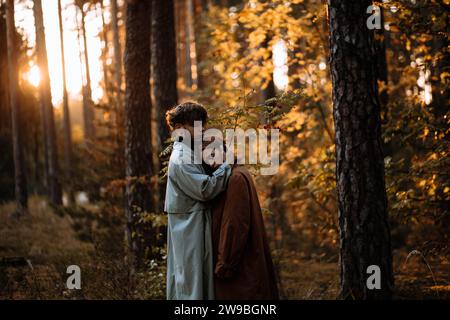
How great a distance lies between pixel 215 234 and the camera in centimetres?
433

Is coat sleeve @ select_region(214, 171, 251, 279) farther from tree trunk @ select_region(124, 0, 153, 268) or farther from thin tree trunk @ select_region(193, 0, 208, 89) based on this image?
thin tree trunk @ select_region(193, 0, 208, 89)

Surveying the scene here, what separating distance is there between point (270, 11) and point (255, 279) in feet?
18.6

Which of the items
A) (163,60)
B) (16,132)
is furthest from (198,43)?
(163,60)

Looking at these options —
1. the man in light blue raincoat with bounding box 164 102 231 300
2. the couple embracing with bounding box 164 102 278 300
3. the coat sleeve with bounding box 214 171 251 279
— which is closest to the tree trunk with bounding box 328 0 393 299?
the couple embracing with bounding box 164 102 278 300

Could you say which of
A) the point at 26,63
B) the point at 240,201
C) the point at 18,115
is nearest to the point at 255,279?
the point at 240,201

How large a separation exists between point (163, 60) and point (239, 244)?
579cm

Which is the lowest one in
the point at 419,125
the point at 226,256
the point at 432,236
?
the point at 432,236

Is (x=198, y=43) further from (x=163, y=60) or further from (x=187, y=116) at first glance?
(x=187, y=116)

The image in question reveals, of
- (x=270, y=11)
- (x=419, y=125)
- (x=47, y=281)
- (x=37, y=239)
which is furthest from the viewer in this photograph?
(x=37, y=239)

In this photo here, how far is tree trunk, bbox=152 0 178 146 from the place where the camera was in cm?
926

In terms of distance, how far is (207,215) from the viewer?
438 centimetres

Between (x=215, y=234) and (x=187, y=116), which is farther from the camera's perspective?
(x=187, y=116)
